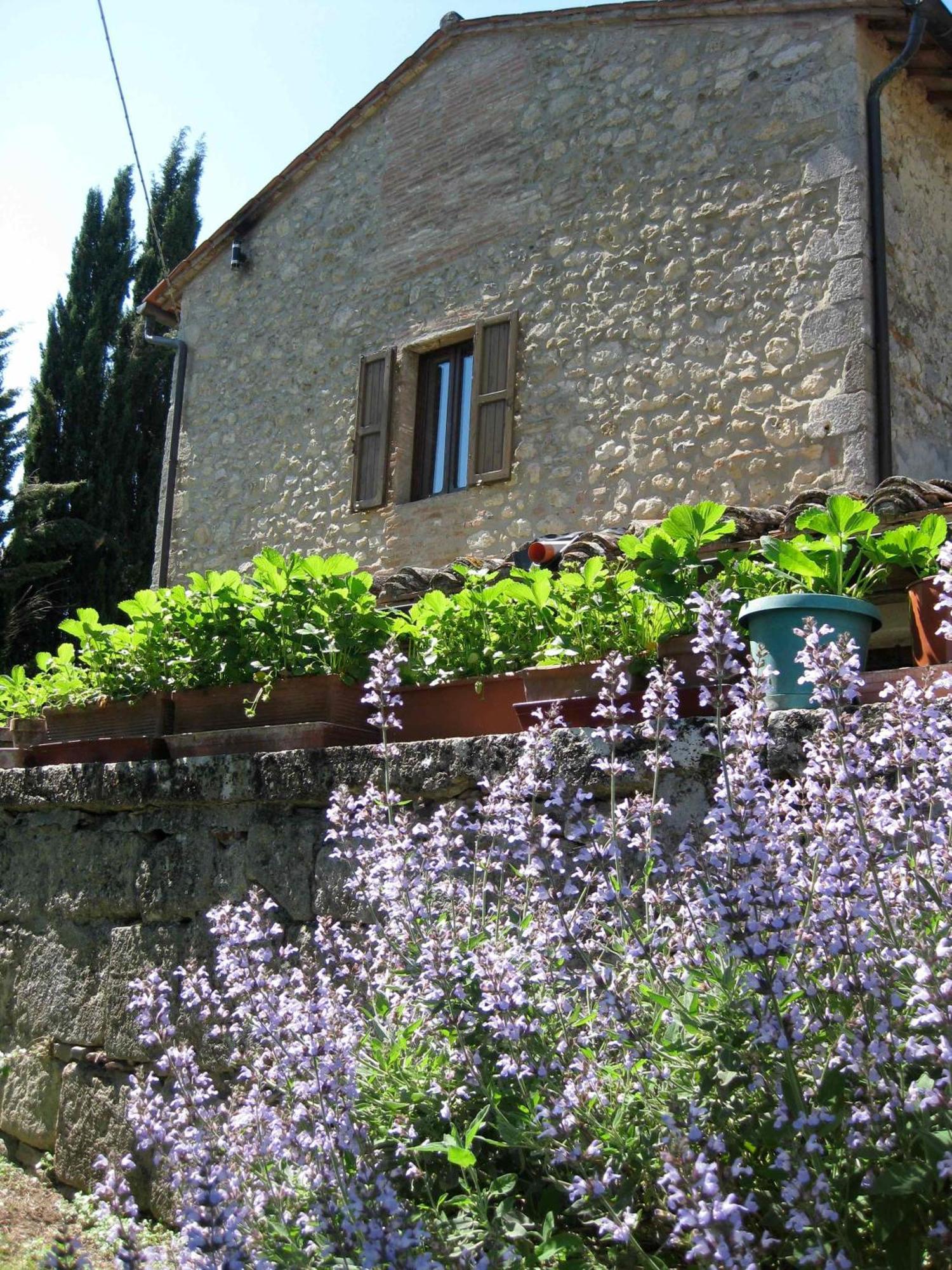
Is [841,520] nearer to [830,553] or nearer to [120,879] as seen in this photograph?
[830,553]

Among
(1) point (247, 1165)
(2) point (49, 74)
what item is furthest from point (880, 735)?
(2) point (49, 74)

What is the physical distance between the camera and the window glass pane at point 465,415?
26.6 feet

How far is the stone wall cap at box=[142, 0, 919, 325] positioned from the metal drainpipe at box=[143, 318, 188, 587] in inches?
21.6

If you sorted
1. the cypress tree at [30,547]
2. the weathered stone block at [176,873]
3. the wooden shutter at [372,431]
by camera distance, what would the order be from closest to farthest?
the weathered stone block at [176,873]
the wooden shutter at [372,431]
the cypress tree at [30,547]

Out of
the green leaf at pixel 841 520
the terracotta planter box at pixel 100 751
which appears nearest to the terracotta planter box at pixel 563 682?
the green leaf at pixel 841 520

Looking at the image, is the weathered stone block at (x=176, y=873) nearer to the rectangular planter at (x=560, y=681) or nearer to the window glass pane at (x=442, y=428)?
the rectangular planter at (x=560, y=681)

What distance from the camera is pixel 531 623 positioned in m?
3.37

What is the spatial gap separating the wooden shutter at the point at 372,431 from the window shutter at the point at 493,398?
2.35 feet

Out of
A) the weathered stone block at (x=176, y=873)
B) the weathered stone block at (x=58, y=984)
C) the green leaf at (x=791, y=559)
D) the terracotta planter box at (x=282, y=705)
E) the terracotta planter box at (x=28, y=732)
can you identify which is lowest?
the weathered stone block at (x=58, y=984)

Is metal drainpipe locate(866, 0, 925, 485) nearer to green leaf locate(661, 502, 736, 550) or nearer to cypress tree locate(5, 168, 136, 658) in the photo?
green leaf locate(661, 502, 736, 550)

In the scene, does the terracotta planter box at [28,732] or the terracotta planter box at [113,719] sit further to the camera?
the terracotta planter box at [28,732]

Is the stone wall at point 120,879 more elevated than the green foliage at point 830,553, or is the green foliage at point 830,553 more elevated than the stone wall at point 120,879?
the green foliage at point 830,553

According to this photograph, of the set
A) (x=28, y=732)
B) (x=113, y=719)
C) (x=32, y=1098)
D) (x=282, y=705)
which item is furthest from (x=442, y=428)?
(x=32, y=1098)

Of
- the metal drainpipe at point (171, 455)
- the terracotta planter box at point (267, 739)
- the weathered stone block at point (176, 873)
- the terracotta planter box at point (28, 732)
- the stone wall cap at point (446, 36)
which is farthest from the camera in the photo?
the metal drainpipe at point (171, 455)
